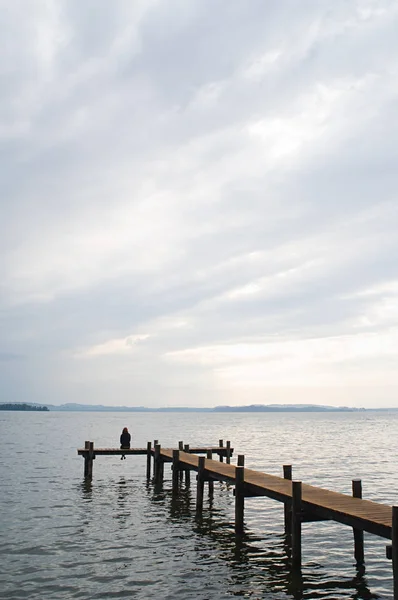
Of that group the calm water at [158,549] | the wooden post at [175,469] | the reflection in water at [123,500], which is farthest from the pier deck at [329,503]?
the wooden post at [175,469]

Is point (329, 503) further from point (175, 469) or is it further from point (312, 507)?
point (175, 469)

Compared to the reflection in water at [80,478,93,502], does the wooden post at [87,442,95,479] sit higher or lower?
higher

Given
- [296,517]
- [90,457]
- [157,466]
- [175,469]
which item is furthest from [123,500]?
[296,517]

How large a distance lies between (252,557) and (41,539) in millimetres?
7324

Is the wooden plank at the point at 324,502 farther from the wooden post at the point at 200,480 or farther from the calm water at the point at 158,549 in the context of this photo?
the calm water at the point at 158,549

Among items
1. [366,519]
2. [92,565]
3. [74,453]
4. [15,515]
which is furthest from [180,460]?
[74,453]

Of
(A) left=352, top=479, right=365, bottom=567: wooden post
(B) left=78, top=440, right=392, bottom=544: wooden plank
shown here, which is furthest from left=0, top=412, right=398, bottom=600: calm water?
(B) left=78, top=440, right=392, bottom=544: wooden plank

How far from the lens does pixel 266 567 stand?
1556 cm

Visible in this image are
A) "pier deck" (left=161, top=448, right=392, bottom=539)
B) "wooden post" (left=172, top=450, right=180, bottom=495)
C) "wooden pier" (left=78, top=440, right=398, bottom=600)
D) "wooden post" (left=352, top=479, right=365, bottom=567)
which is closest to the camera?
"wooden pier" (left=78, top=440, right=398, bottom=600)

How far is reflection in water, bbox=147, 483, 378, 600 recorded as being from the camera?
13.9 meters

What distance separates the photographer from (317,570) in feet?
51.0

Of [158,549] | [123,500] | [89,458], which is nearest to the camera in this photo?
[158,549]

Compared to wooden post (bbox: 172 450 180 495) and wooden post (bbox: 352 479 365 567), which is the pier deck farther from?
wooden post (bbox: 172 450 180 495)

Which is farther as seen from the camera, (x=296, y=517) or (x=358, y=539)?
(x=358, y=539)
